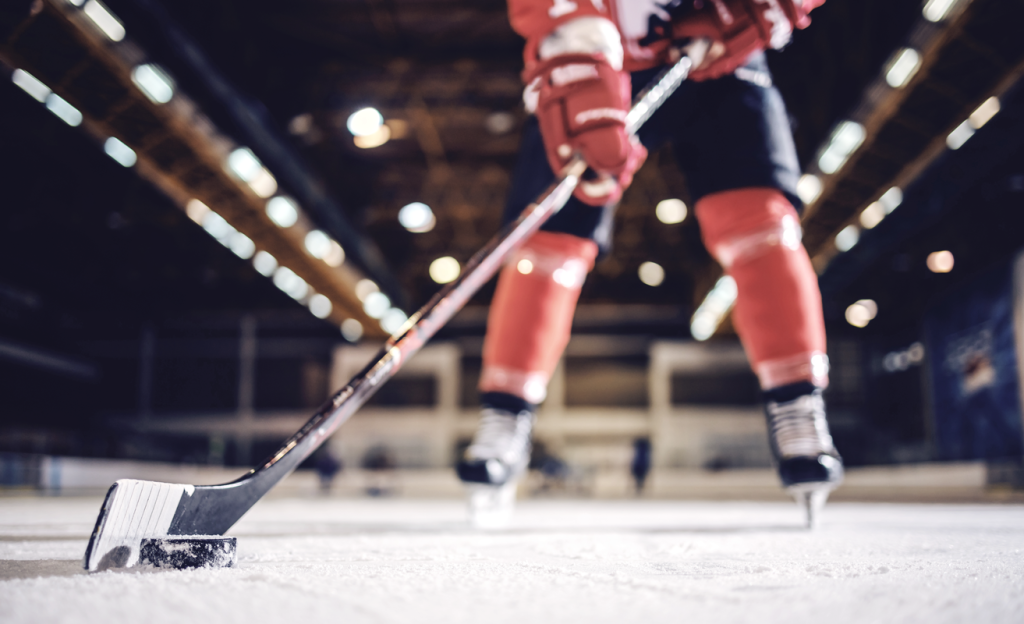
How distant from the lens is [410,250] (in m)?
16.0

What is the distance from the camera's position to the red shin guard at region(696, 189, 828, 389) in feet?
3.91

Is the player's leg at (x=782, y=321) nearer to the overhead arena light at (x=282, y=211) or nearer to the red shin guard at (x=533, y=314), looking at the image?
the red shin guard at (x=533, y=314)

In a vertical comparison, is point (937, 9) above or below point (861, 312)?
below

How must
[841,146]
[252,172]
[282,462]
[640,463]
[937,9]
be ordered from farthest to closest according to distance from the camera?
[640,463] → [252,172] → [841,146] → [937,9] → [282,462]

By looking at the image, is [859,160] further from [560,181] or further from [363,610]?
[363,610]

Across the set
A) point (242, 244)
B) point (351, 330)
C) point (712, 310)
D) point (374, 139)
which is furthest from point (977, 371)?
point (351, 330)

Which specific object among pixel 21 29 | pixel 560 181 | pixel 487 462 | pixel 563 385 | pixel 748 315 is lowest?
pixel 487 462

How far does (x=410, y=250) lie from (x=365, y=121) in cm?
649

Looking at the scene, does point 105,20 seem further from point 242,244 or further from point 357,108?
point 242,244

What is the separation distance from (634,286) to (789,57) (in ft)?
36.5

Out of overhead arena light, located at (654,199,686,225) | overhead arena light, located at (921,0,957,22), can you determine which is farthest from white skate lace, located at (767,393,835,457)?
overhead arena light, located at (654,199,686,225)

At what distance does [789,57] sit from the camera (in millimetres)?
8109

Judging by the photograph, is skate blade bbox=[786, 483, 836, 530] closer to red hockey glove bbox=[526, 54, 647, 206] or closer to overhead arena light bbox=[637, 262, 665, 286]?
red hockey glove bbox=[526, 54, 647, 206]

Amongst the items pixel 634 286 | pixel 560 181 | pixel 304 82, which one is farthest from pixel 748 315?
pixel 634 286
